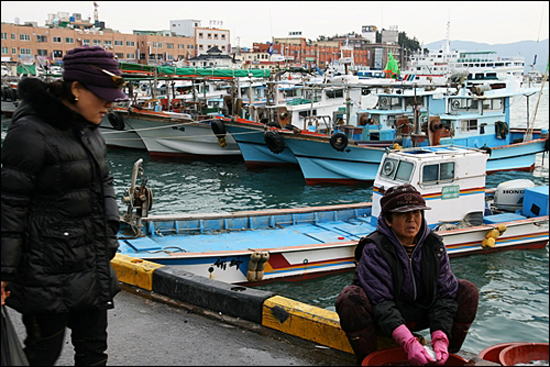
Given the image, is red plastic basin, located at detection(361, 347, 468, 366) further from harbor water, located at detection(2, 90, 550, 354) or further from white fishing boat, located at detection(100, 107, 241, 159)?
white fishing boat, located at detection(100, 107, 241, 159)

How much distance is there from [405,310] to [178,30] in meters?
99.1

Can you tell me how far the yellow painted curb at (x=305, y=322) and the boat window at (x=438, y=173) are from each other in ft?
21.5

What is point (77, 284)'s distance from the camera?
2.89 metres

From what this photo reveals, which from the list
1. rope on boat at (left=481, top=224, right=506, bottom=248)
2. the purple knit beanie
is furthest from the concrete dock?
rope on boat at (left=481, top=224, right=506, bottom=248)

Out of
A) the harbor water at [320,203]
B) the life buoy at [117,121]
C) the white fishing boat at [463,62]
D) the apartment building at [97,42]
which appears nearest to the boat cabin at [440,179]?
the harbor water at [320,203]

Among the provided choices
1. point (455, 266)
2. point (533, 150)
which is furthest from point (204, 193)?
point (533, 150)

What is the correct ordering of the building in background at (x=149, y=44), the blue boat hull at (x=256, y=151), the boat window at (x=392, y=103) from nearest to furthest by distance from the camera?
the blue boat hull at (x=256, y=151) → the boat window at (x=392, y=103) → the building in background at (x=149, y=44)

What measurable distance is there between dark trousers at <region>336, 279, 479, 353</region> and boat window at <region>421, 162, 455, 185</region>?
7002 millimetres

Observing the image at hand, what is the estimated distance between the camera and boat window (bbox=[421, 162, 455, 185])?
35.0 feet

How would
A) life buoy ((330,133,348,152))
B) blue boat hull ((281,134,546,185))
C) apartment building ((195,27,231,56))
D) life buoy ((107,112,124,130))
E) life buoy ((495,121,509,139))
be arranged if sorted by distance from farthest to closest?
apartment building ((195,27,231,56))
life buoy ((107,112,124,130))
life buoy ((495,121,509,139))
blue boat hull ((281,134,546,185))
life buoy ((330,133,348,152))

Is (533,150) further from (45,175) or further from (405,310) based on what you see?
(45,175)

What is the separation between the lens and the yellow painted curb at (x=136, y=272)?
17.9 feet

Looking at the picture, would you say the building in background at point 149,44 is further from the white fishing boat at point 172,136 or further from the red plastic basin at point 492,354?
the red plastic basin at point 492,354

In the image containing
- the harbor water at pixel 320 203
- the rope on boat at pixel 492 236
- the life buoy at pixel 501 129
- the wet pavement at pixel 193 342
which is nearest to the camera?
the wet pavement at pixel 193 342
